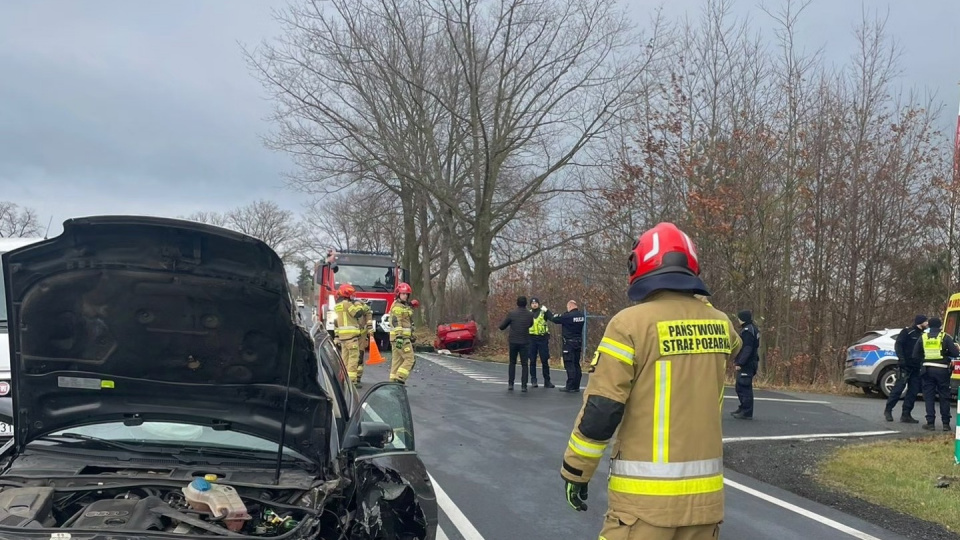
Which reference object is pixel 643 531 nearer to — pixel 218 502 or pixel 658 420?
pixel 658 420

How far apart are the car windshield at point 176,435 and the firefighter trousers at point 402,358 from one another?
8460 mm

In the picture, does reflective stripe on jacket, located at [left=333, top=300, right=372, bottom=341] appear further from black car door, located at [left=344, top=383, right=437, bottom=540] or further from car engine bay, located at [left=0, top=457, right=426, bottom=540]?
car engine bay, located at [left=0, top=457, right=426, bottom=540]

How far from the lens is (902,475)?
7793mm

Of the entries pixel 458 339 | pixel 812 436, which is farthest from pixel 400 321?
pixel 458 339

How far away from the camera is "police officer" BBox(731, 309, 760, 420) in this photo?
11.2 metres

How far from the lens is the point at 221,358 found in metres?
3.54

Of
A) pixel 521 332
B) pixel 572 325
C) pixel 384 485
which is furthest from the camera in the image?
pixel 572 325

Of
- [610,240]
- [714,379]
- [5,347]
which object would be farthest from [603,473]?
[610,240]

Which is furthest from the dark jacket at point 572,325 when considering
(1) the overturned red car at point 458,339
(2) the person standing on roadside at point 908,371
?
(1) the overturned red car at point 458,339

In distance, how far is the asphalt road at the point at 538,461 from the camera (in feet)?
19.3

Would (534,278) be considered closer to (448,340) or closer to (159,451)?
(448,340)

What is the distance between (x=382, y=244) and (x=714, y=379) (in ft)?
207

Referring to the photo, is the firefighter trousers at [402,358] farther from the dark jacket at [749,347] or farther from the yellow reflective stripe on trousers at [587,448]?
the yellow reflective stripe on trousers at [587,448]

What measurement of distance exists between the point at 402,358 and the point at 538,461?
5.03m
